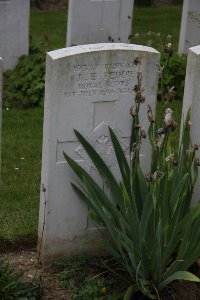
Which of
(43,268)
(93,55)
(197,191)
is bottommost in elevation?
(43,268)

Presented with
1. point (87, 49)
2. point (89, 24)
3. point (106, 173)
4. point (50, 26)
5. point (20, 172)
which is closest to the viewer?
point (87, 49)

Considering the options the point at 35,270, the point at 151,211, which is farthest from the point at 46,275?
the point at 151,211

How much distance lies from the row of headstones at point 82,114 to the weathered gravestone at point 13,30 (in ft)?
12.3

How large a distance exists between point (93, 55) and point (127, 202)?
2.99 feet

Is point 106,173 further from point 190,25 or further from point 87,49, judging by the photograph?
point 190,25

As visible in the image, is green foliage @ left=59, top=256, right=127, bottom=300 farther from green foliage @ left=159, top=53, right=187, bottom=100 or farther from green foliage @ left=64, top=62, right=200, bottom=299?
green foliage @ left=159, top=53, right=187, bottom=100

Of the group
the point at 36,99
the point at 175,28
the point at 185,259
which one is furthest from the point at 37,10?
the point at 185,259

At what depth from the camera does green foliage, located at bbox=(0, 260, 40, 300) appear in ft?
14.4

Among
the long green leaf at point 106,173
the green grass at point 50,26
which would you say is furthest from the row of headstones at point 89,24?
the long green leaf at point 106,173

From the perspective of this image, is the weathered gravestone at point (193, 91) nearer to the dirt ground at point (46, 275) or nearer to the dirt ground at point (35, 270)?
the dirt ground at point (46, 275)

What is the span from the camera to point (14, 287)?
14.5 feet

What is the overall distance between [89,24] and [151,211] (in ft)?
16.9

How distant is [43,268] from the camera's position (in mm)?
4922

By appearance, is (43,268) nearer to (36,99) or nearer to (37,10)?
(36,99)
